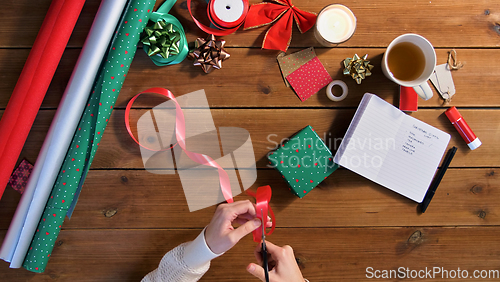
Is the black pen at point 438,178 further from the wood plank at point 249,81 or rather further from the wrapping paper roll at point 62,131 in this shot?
the wrapping paper roll at point 62,131

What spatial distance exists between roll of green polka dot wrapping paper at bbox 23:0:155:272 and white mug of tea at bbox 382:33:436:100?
0.74 meters

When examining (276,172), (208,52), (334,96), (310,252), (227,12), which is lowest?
(310,252)

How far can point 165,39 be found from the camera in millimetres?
783

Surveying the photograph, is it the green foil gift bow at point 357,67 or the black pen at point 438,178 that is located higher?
the green foil gift bow at point 357,67

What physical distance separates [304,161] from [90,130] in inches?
25.6

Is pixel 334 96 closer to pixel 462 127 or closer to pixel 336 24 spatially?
pixel 336 24

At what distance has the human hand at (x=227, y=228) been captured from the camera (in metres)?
0.69

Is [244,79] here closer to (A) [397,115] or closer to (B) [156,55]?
(B) [156,55]

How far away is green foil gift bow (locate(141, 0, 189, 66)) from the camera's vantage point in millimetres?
783

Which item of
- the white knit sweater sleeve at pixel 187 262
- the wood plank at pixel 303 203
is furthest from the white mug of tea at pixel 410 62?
the white knit sweater sleeve at pixel 187 262

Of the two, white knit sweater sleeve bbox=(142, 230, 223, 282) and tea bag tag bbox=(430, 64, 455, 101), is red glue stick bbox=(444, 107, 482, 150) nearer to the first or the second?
tea bag tag bbox=(430, 64, 455, 101)

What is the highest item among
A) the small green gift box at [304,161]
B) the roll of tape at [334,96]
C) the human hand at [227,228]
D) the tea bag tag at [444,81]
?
the tea bag tag at [444,81]

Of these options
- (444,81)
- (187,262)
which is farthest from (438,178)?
(187,262)

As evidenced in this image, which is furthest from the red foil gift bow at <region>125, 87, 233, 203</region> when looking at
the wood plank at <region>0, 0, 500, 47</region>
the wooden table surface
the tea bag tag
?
the tea bag tag
